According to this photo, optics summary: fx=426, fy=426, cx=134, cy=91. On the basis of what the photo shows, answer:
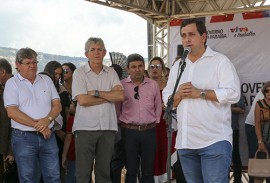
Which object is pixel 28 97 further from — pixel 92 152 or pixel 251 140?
pixel 251 140

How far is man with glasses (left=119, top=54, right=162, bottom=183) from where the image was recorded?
442cm

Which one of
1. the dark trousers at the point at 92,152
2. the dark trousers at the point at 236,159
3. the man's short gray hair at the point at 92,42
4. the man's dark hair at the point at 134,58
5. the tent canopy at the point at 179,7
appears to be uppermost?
the tent canopy at the point at 179,7

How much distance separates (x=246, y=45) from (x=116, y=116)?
7.76 feet

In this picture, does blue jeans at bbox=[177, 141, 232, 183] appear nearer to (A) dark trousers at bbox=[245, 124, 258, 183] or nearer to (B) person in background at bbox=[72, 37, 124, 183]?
(B) person in background at bbox=[72, 37, 124, 183]

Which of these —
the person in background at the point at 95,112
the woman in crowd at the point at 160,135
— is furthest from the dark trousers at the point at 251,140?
the person in background at the point at 95,112

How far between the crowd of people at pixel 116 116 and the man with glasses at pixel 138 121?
0.01 meters

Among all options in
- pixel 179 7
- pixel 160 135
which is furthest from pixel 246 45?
pixel 179 7

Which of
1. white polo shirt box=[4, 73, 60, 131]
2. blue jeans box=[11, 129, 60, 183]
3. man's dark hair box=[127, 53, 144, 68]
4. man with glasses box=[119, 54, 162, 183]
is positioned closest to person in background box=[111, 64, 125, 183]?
man with glasses box=[119, 54, 162, 183]

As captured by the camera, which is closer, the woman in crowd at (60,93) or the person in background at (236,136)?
the woman in crowd at (60,93)

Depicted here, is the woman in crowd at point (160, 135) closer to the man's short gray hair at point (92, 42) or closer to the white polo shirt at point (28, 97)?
the man's short gray hair at point (92, 42)

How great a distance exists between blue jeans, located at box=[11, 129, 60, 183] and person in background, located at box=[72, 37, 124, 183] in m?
0.30

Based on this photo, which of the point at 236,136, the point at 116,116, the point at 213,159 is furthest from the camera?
the point at 236,136

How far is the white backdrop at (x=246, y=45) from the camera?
5691 millimetres

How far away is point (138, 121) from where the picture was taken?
14.5ft
